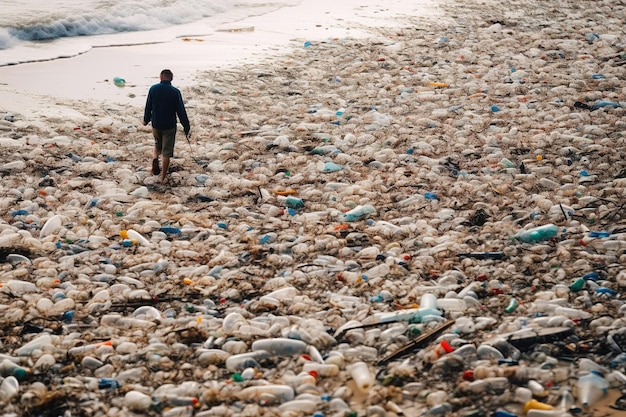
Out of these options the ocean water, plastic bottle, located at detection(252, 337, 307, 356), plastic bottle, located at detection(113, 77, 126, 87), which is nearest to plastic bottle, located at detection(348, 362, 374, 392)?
plastic bottle, located at detection(252, 337, 307, 356)

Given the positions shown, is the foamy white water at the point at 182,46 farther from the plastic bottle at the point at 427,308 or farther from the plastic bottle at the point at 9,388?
the plastic bottle at the point at 427,308

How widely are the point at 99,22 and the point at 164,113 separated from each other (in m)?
8.40

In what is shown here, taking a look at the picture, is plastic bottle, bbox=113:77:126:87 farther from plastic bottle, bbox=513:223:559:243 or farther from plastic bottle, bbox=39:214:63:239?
plastic bottle, bbox=513:223:559:243

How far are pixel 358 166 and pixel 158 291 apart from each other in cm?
299

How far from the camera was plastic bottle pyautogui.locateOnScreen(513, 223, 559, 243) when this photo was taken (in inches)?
222

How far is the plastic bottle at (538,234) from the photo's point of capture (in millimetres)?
5637

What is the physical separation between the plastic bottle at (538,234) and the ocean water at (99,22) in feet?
30.3

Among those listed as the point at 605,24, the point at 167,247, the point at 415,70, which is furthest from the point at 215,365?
the point at 605,24

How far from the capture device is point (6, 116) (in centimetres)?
853

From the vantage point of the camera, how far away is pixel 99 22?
14.5 meters

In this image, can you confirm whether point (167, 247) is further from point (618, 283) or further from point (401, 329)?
point (618, 283)

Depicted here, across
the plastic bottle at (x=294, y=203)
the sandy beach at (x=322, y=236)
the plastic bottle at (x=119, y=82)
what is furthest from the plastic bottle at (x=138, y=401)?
the plastic bottle at (x=119, y=82)

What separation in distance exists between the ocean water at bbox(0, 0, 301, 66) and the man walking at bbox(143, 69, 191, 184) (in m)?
5.58

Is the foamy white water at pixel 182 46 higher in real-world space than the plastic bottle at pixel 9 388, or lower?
higher
